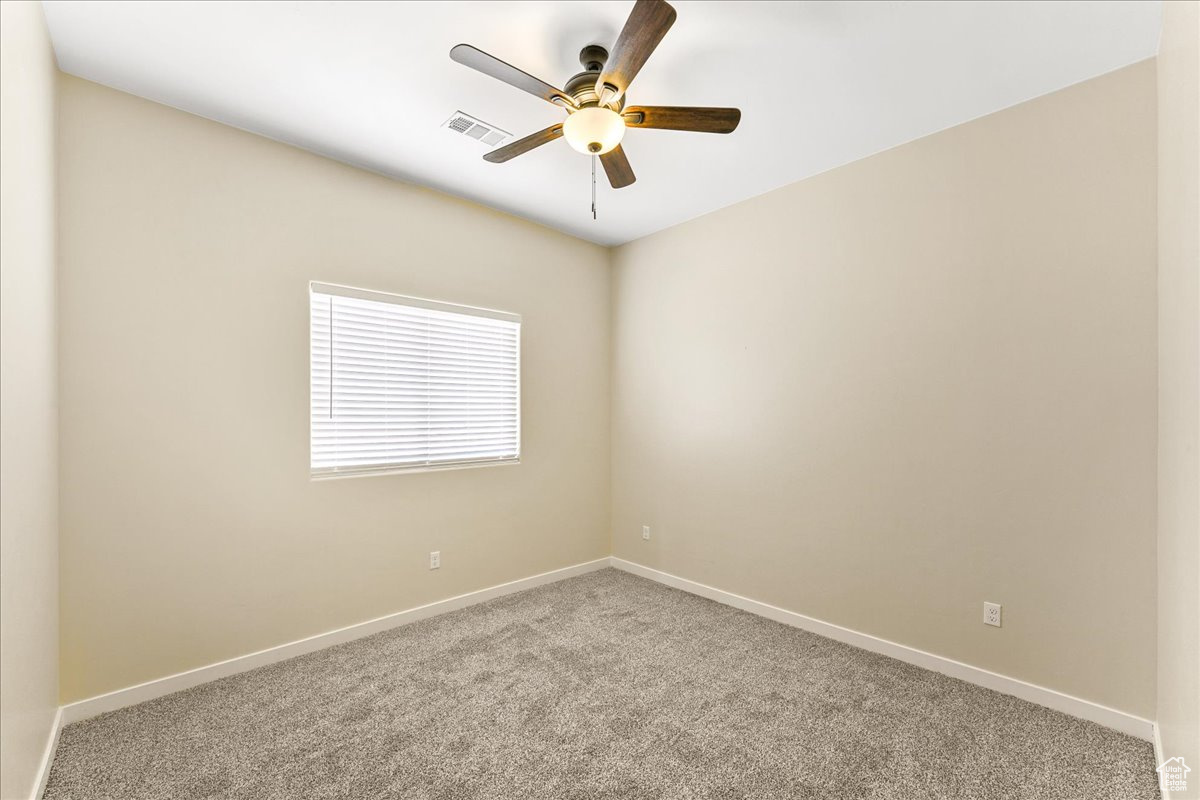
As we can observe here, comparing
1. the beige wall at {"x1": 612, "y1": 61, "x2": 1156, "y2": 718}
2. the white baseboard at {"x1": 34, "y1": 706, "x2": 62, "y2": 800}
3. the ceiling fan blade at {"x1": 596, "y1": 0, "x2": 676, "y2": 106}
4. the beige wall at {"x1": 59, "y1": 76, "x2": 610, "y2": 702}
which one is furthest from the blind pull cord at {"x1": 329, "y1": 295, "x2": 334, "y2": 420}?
the beige wall at {"x1": 612, "y1": 61, "x2": 1156, "y2": 718}

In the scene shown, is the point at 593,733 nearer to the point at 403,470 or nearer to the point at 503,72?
the point at 403,470

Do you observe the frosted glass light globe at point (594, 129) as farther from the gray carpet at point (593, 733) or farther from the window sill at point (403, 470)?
the gray carpet at point (593, 733)

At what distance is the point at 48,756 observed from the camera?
1.96m

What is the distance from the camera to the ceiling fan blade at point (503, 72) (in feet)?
5.71

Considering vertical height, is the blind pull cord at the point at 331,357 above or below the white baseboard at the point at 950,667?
above

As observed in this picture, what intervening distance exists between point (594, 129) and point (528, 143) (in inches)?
15.1

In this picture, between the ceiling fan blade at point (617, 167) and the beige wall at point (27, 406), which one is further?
the ceiling fan blade at point (617, 167)

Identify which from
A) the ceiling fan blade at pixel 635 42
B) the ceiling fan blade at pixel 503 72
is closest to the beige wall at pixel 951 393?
the ceiling fan blade at pixel 635 42

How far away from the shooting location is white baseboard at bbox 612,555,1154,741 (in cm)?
217

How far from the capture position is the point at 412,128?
269 cm

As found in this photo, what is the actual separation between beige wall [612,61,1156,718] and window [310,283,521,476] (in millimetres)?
1415

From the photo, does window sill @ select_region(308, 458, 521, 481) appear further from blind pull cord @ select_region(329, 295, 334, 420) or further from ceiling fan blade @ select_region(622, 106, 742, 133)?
ceiling fan blade @ select_region(622, 106, 742, 133)

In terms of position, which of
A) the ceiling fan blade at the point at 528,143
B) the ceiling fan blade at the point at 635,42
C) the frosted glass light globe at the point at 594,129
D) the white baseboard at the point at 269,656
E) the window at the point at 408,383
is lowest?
the white baseboard at the point at 269,656

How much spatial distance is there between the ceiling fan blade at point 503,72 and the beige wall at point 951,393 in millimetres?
1903
